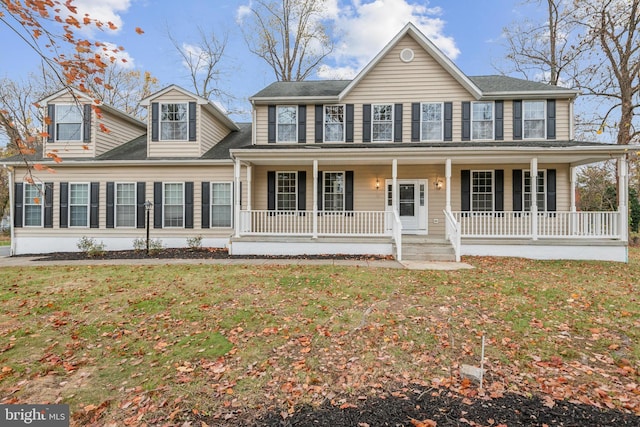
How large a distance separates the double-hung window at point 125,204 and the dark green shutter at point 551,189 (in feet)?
50.9

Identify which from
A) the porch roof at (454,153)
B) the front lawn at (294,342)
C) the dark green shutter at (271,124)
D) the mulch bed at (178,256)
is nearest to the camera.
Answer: the front lawn at (294,342)

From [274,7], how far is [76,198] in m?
16.7

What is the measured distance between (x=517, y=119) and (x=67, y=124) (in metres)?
17.3

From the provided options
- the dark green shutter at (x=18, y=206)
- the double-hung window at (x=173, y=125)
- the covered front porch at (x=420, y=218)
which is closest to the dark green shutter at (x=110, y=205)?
the double-hung window at (x=173, y=125)

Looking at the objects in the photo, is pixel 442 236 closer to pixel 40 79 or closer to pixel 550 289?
pixel 550 289

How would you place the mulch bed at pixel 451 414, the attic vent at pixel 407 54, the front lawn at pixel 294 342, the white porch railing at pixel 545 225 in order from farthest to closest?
the attic vent at pixel 407 54 → the white porch railing at pixel 545 225 → the front lawn at pixel 294 342 → the mulch bed at pixel 451 414

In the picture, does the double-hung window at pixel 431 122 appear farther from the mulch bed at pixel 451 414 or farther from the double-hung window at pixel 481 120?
the mulch bed at pixel 451 414

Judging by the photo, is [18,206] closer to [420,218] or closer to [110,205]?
[110,205]

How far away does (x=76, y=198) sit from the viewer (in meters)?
12.4

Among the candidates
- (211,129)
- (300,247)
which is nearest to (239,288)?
(300,247)

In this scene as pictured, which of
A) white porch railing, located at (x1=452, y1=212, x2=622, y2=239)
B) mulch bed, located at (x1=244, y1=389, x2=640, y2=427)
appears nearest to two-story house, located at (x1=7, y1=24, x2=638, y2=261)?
white porch railing, located at (x1=452, y1=212, x2=622, y2=239)

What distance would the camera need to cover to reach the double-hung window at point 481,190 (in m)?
11.7

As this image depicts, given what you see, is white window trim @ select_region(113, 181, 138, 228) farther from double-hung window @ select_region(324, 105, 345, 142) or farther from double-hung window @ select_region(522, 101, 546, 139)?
double-hung window @ select_region(522, 101, 546, 139)

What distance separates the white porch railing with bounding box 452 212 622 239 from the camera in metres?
9.92
